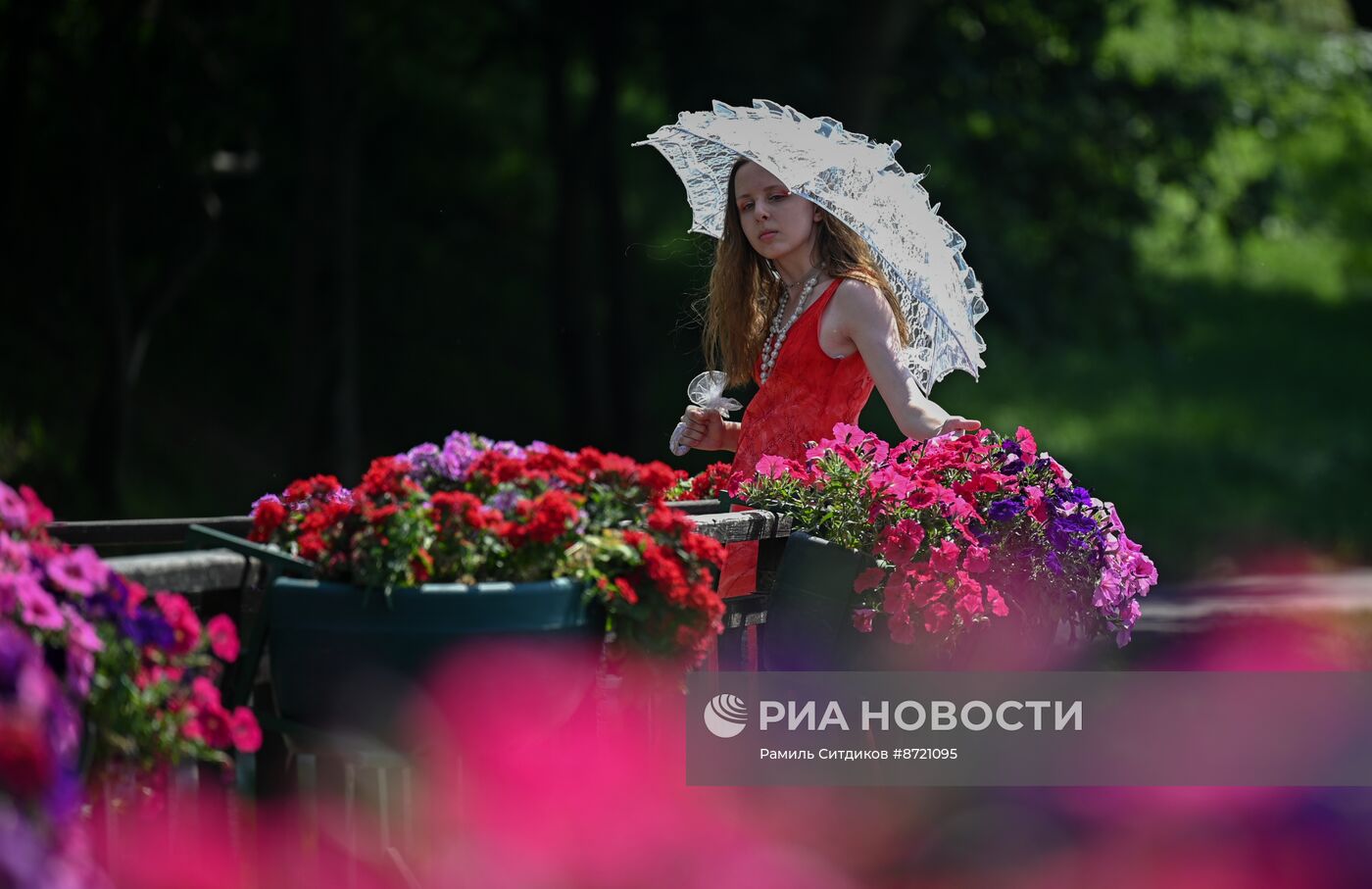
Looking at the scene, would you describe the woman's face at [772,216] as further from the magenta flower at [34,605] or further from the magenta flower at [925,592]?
the magenta flower at [34,605]

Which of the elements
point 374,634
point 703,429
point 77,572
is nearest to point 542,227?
point 703,429

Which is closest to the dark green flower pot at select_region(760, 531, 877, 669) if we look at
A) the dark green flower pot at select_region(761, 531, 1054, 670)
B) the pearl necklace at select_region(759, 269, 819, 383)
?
the dark green flower pot at select_region(761, 531, 1054, 670)

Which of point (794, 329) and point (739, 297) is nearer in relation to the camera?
point (794, 329)

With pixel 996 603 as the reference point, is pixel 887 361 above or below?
above

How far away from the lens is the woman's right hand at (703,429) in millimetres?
4336

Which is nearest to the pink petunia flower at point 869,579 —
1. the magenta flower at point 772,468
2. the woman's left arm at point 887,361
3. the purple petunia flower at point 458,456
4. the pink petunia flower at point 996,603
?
the pink petunia flower at point 996,603

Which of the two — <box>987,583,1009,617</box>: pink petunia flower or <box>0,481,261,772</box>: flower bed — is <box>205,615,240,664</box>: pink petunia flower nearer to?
<box>0,481,261,772</box>: flower bed

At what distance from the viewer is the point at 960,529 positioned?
3445 millimetres

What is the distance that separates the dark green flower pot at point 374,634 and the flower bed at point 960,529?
1.00m

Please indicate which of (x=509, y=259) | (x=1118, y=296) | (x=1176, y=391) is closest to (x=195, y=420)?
(x=509, y=259)

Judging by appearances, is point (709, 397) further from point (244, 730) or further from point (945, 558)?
point (244, 730)

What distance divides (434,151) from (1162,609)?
1282 cm

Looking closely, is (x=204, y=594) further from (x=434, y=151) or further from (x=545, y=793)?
(x=434, y=151)

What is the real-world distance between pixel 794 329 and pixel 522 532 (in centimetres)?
160
